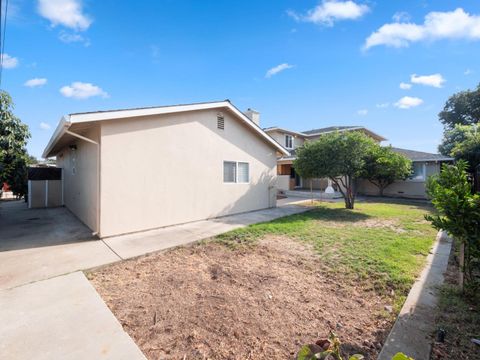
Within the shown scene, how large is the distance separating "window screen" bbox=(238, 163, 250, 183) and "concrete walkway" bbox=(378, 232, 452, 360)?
7.19 m

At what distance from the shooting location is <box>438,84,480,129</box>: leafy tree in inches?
1130

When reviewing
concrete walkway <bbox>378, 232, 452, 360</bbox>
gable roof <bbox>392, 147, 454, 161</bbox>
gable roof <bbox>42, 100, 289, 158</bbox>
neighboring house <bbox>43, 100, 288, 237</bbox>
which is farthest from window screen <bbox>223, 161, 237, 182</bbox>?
gable roof <bbox>392, 147, 454, 161</bbox>

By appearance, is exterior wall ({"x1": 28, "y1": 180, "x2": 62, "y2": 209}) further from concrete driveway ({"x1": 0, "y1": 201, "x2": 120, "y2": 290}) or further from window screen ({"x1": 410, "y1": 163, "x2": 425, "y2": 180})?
window screen ({"x1": 410, "y1": 163, "x2": 425, "y2": 180})

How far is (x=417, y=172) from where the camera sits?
17859 mm

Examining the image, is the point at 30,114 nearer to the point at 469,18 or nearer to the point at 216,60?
the point at 216,60

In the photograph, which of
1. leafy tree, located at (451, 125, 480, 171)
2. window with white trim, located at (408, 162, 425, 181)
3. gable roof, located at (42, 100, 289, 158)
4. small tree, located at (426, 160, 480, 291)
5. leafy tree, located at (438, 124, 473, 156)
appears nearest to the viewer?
small tree, located at (426, 160, 480, 291)

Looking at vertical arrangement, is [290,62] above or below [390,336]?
above

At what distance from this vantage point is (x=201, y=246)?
19.7 ft

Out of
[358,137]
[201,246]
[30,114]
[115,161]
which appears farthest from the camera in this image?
[358,137]

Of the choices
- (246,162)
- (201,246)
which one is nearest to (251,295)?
(201,246)

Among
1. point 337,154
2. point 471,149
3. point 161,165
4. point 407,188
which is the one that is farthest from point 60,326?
point 407,188

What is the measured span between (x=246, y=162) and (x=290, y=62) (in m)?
5.57

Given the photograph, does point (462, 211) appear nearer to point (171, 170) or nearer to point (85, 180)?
point (171, 170)

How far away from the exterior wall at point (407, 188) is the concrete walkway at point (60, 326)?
20.0 meters
